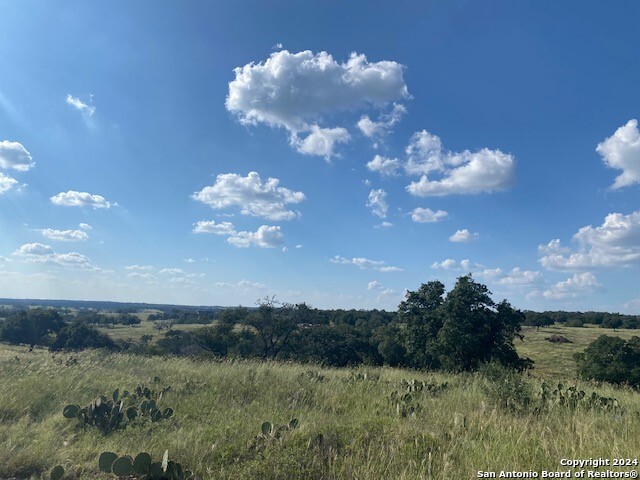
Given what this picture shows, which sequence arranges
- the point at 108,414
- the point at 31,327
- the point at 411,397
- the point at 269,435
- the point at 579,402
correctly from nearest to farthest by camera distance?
the point at 269,435 < the point at 108,414 < the point at 579,402 < the point at 411,397 < the point at 31,327

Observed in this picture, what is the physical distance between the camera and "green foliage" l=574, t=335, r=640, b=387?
36069 millimetres

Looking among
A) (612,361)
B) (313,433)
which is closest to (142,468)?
(313,433)

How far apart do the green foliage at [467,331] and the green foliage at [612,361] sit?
10935 millimetres

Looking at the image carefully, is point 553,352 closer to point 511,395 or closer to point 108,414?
point 511,395

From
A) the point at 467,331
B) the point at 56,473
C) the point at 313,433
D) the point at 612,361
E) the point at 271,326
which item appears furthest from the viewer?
the point at 271,326

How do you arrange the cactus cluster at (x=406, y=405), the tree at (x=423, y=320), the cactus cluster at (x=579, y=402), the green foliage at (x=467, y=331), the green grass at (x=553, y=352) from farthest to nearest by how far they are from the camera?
the green grass at (x=553, y=352) < the tree at (x=423, y=320) < the green foliage at (x=467, y=331) < the cactus cluster at (x=579, y=402) < the cactus cluster at (x=406, y=405)

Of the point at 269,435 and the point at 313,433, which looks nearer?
the point at 269,435

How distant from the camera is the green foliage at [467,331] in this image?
30109 mm

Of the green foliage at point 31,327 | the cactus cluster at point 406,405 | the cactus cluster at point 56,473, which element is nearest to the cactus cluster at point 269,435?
the cactus cluster at point 56,473

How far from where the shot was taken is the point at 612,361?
37.7 meters

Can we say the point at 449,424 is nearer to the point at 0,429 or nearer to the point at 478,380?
the point at 478,380

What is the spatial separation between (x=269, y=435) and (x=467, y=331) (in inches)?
1102

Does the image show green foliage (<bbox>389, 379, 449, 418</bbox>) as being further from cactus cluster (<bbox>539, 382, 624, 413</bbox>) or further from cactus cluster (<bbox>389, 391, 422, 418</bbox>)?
cactus cluster (<bbox>539, 382, 624, 413</bbox>)

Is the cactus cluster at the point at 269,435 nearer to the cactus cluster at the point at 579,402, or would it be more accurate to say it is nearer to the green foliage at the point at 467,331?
the cactus cluster at the point at 579,402
